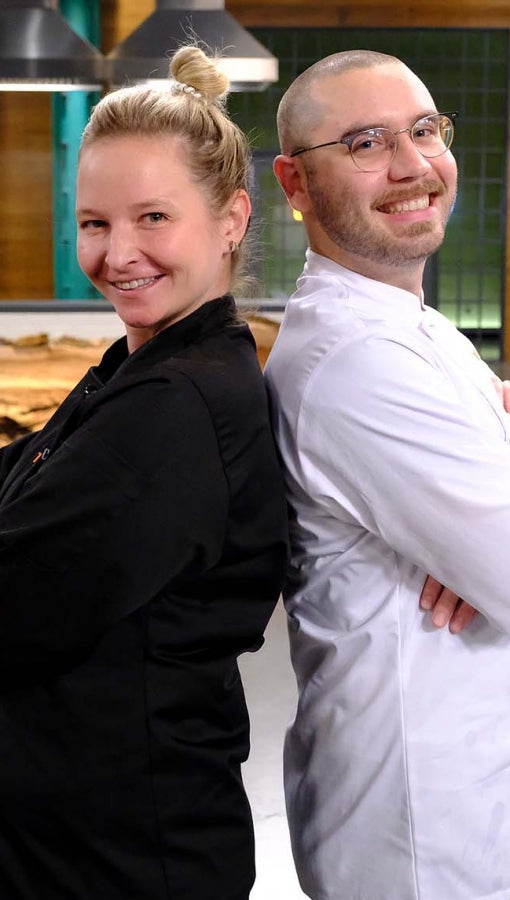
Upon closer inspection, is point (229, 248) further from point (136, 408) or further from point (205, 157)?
point (136, 408)

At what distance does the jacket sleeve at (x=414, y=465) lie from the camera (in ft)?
4.64

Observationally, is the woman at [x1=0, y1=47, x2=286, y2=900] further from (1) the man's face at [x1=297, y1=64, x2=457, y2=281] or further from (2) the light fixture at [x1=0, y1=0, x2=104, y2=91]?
(2) the light fixture at [x1=0, y1=0, x2=104, y2=91]

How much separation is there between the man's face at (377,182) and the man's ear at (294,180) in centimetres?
2

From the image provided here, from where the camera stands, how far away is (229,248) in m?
1.54

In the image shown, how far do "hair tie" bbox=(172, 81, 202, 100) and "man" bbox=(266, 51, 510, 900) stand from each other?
18 cm

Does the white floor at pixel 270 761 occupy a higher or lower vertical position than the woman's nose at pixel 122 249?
lower

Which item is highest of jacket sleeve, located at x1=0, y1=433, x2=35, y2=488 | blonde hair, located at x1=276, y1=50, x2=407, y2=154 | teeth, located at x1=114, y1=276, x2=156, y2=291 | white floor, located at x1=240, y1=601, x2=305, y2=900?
blonde hair, located at x1=276, y1=50, x2=407, y2=154

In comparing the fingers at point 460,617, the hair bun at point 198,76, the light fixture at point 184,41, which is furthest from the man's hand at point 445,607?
the light fixture at point 184,41

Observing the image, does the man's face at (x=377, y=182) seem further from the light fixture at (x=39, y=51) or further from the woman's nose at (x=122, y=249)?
the light fixture at (x=39, y=51)

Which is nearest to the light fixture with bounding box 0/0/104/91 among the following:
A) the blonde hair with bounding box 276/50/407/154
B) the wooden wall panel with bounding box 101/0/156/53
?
the wooden wall panel with bounding box 101/0/156/53

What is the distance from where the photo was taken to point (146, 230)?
4.72 feet

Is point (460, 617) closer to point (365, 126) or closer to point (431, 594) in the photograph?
point (431, 594)

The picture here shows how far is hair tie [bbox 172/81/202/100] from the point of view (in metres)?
1.52

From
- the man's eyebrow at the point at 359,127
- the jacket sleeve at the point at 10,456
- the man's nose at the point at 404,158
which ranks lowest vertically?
the jacket sleeve at the point at 10,456
